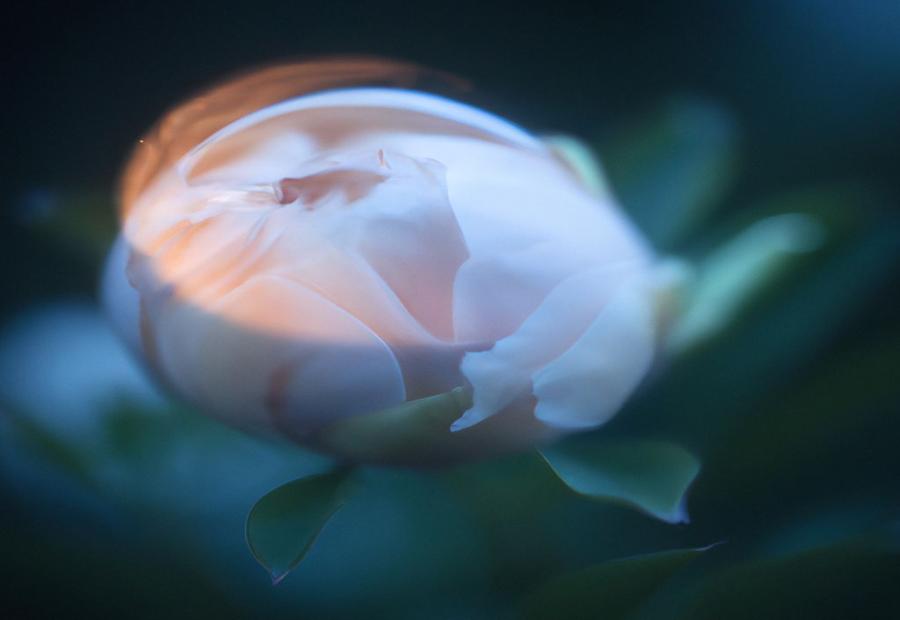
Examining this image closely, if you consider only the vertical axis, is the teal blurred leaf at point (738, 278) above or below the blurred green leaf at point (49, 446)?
below

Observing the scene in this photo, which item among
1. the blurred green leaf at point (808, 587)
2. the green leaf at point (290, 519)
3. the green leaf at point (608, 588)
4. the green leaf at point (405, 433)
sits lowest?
the blurred green leaf at point (808, 587)

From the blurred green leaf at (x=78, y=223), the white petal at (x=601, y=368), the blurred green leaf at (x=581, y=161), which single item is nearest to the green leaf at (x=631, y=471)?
the white petal at (x=601, y=368)

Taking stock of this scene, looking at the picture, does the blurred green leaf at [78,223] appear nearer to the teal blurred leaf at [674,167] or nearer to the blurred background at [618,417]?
the blurred background at [618,417]

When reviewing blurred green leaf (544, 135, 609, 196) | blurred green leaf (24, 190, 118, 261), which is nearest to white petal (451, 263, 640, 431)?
blurred green leaf (544, 135, 609, 196)

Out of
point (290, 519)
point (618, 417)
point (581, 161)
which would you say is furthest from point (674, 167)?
point (290, 519)

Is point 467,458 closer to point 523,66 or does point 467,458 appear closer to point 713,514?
point 713,514

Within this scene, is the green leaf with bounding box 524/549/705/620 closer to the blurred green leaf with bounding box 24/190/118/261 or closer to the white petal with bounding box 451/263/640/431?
the white petal with bounding box 451/263/640/431

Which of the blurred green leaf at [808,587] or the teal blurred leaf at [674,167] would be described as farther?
the teal blurred leaf at [674,167]
